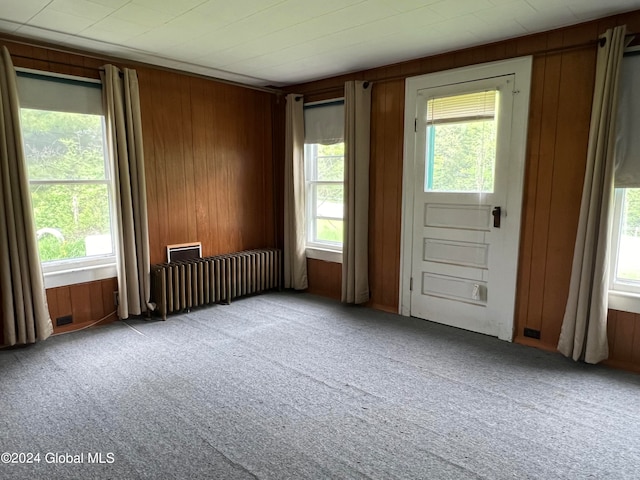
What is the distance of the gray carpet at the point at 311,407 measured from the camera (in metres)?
2.02

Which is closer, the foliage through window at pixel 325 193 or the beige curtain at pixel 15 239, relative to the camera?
the beige curtain at pixel 15 239

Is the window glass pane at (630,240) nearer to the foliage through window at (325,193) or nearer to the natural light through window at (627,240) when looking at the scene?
the natural light through window at (627,240)

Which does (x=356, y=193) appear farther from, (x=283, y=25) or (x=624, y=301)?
(x=624, y=301)

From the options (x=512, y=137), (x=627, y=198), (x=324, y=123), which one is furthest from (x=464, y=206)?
(x=324, y=123)

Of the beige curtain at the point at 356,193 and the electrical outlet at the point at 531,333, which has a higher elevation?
the beige curtain at the point at 356,193

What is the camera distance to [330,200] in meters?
4.89

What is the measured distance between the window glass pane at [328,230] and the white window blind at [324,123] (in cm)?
91

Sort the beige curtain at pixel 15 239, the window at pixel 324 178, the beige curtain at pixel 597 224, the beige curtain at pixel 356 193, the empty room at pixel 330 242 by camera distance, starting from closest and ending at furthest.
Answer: the empty room at pixel 330 242 → the beige curtain at pixel 597 224 → the beige curtain at pixel 15 239 → the beige curtain at pixel 356 193 → the window at pixel 324 178

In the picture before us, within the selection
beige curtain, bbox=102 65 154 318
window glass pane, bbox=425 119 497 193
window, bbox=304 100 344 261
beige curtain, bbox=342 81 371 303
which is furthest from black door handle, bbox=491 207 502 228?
beige curtain, bbox=102 65 154 318

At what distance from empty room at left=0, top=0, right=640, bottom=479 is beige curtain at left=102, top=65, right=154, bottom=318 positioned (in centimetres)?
3

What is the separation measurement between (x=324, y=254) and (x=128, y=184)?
87.7 inches

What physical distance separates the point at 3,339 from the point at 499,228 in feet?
13.8

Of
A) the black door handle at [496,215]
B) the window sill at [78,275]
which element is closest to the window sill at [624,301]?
the black door handle at [496,215]

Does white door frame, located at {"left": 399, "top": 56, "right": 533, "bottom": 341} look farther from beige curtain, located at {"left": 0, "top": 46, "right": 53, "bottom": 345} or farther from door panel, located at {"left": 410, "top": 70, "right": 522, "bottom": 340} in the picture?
beige curtain, located at {"left": 0, "top": 46, "right": 53, "bottom": 345}
